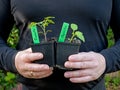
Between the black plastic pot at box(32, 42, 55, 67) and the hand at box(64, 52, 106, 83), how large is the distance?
7 centimetres

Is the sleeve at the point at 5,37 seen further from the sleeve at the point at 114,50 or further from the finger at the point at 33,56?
the sleeve at the point at 114,50

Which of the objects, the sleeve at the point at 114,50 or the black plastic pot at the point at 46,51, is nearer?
the black plastic pot at the point at 46,51

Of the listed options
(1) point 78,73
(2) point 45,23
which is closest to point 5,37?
(2) point 45,23

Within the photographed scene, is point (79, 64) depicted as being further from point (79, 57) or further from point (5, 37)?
point (5, 37)

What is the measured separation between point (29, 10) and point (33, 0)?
0.05 metres

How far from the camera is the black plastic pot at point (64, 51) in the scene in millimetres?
1445

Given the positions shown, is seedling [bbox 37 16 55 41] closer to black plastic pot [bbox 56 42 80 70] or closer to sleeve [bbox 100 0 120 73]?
black plastic pot [bbox 56 42 80 70]

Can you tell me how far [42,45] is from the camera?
144cm

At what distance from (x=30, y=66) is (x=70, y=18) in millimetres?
287

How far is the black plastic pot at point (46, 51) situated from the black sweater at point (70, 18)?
126 millimetres

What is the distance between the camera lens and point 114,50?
5.41 ft

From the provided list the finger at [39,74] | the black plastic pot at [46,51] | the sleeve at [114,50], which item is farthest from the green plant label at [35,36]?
the sleeve at [114,50]

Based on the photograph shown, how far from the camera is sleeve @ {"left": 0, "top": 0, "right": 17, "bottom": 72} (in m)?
1.63

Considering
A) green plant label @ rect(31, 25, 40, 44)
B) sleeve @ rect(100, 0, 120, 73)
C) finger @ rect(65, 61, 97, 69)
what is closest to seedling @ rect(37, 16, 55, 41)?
green plant label @ rect(31, 25, 40, 44)
